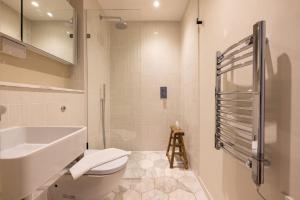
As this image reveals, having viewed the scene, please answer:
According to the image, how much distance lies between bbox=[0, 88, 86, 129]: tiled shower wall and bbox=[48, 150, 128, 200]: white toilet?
20.4 inches

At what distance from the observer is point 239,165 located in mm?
1146

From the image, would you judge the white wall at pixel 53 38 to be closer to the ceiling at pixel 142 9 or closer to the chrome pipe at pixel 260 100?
the ceiling at pixel 142 9

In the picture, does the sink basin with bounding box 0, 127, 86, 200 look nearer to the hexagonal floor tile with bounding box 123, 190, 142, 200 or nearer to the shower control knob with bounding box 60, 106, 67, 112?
the shower control knob with bounding box 60, 106, 67, 112

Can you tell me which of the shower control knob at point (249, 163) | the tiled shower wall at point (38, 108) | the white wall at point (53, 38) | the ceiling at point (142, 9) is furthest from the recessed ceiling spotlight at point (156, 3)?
the shower control knob at point (249, 163)

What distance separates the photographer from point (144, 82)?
10.6 ft

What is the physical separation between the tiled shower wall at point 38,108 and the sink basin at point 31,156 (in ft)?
0.36

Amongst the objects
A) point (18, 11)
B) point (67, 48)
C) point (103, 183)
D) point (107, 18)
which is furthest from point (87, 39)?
point (103, 183)

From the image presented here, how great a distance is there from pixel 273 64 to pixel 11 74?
1.57 meters

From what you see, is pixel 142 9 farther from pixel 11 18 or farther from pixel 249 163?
pixel 249 163

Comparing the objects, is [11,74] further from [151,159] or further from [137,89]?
[151,159]

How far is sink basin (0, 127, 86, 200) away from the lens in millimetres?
595

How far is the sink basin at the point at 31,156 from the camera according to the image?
60cm

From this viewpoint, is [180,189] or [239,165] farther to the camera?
[180,189]

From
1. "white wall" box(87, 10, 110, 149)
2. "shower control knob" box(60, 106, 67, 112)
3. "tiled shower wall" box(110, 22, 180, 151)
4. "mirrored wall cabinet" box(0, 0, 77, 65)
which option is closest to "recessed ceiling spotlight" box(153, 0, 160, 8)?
"tiled shower wall" box(110, 22, 180, 151)
